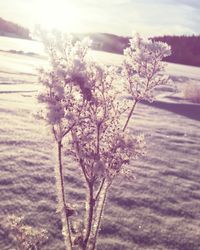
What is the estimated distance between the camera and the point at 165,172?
359 centimetres

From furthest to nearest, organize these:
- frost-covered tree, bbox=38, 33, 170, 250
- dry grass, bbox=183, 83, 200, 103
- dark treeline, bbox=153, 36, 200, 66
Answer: dark treeline, bbox=153, 36, 200, 66 → dry grass, bbox=183, 83, 200, 103 → frost-covered tree, bbox=38, 33, 170, 250

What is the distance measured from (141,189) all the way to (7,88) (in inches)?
148

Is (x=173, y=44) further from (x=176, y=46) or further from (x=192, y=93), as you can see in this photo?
(x=192, y=93)

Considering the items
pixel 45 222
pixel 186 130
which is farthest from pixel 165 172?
pixel 186 130

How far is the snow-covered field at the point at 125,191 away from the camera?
8.14 feet

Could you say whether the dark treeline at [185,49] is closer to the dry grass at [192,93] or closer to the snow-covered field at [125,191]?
the dry grass at [192,93]

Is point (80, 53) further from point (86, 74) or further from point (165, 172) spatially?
point (165, 172)

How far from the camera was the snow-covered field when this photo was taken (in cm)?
248

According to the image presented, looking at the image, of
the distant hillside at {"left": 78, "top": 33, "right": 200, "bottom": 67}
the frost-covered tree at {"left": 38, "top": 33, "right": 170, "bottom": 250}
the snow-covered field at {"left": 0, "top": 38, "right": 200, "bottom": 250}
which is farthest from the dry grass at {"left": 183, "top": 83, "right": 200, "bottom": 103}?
the distant hillside at {"left": 78, "top": 33, "right": 200, "bottom": 67}

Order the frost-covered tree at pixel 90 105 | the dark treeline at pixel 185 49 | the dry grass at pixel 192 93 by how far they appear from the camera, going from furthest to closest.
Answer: the dark treeline at pixel 185 49, the dry grass at pixel 192 93, the frost-covered tree at pixel 90 105

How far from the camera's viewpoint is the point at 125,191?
121 inches

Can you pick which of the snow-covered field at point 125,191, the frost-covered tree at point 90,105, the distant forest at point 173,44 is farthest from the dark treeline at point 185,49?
the frost-covered tree at point 90,105

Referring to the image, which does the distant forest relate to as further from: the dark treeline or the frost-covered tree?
the frost-covered tree

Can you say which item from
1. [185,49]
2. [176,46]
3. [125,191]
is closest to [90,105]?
[125,191]
